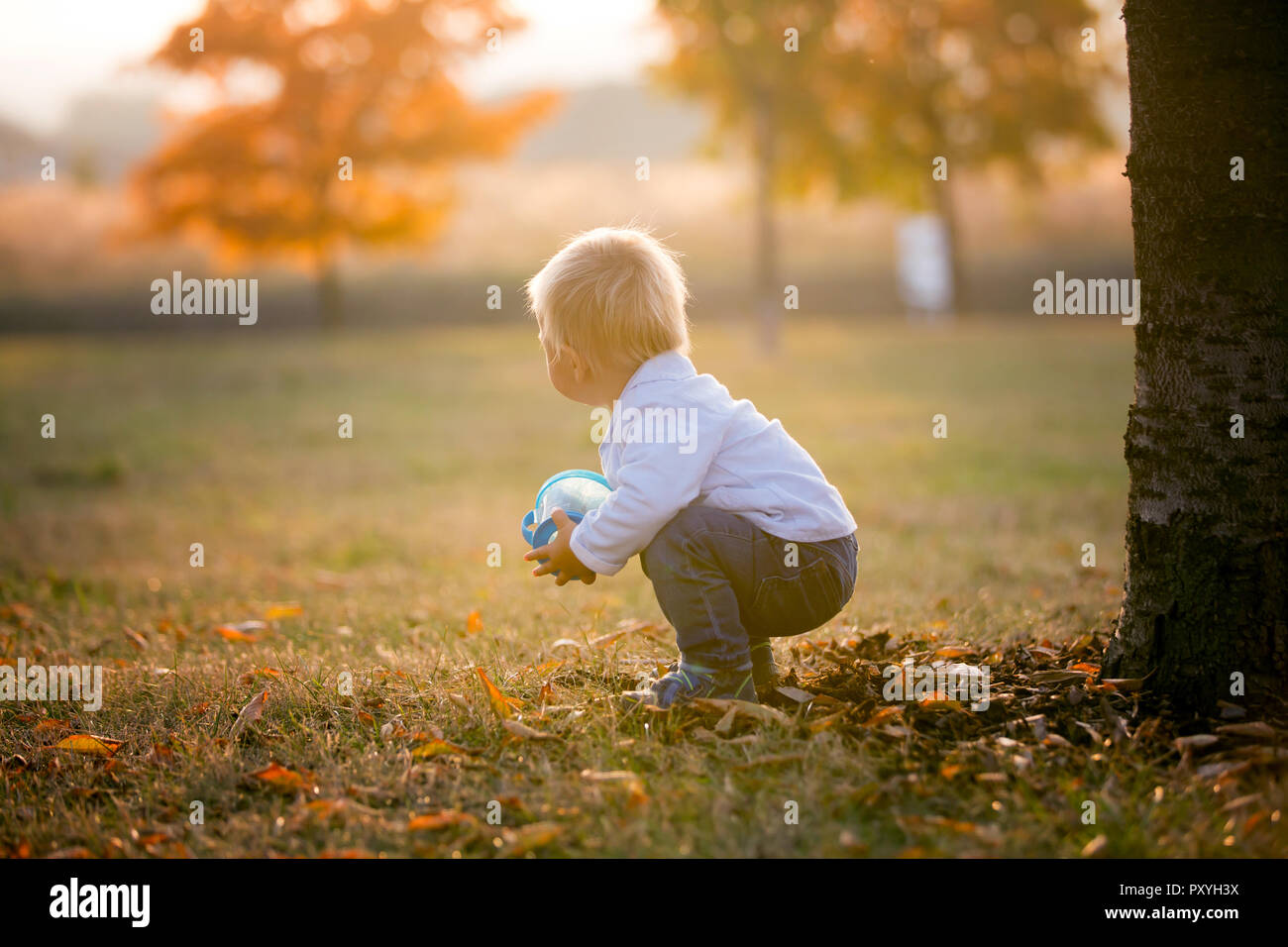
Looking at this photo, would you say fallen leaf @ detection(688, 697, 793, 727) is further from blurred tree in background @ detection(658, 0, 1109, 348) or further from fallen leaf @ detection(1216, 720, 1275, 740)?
blurred tree in background @ detection(658, 0, 1109, 348)

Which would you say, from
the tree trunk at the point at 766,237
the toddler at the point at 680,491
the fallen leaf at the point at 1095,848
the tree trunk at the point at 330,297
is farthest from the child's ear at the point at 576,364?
the tree trunk at the point at 330,297

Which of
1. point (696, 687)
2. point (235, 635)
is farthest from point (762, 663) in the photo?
point (235, 635)

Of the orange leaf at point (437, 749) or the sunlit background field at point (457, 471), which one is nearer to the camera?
the orange leaf at point (437, 749)

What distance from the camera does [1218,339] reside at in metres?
2.76

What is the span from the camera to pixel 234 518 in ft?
25.9

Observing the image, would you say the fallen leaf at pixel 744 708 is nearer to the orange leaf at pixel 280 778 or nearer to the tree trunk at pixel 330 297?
the orange leaf at pixel 280 778

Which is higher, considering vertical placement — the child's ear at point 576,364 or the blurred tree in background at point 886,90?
the blurred tree in background at point 886,90

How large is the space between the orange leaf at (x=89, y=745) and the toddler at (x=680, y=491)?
54.0 inches

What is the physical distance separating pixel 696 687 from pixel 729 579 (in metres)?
0.34

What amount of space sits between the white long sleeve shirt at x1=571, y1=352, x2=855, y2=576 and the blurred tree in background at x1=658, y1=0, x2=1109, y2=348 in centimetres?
1496

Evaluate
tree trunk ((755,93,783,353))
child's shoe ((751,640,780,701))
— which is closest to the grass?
child's shoe ((751,640,780,701))

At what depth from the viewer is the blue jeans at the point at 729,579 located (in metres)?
2.88

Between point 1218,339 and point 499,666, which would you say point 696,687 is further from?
point 1218,339
